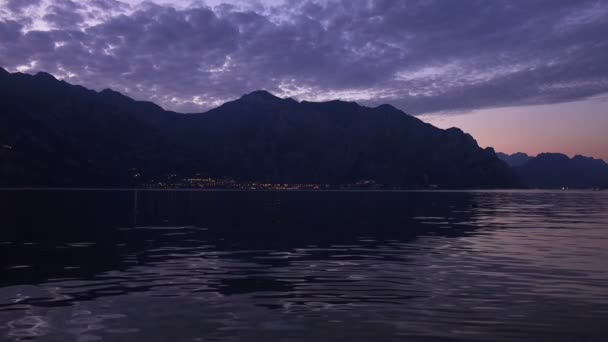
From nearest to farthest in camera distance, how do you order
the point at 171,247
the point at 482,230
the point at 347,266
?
the point at 347,266 < the point at 171,247 < the point at 482,230

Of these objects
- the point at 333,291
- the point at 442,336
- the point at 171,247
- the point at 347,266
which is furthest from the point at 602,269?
the point at 171,247

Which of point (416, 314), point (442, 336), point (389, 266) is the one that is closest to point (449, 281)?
point (389, 266)

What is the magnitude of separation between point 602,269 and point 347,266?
15.6 meters

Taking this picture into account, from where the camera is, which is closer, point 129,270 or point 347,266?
point 129,270

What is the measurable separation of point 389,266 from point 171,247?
19543 mm

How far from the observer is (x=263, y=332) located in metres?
18.0

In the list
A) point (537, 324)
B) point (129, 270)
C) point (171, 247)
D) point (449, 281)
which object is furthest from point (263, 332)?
point (171, 247)

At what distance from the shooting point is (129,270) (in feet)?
105

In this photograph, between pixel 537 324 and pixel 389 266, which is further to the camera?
pixel 389 266

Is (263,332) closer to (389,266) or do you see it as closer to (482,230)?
(389,266)

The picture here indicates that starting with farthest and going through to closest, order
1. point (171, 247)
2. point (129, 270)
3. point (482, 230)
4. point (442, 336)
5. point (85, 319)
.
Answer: point (482, 230) → point (171, 247) → point (129, 270) → point (85, 319) → point (442, 336)

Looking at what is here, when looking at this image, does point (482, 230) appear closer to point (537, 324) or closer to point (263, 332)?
point (537, 324)

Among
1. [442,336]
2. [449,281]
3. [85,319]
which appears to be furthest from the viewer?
[449,281]

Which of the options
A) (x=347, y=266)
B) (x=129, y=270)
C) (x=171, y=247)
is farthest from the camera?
(x=171, y=247)
